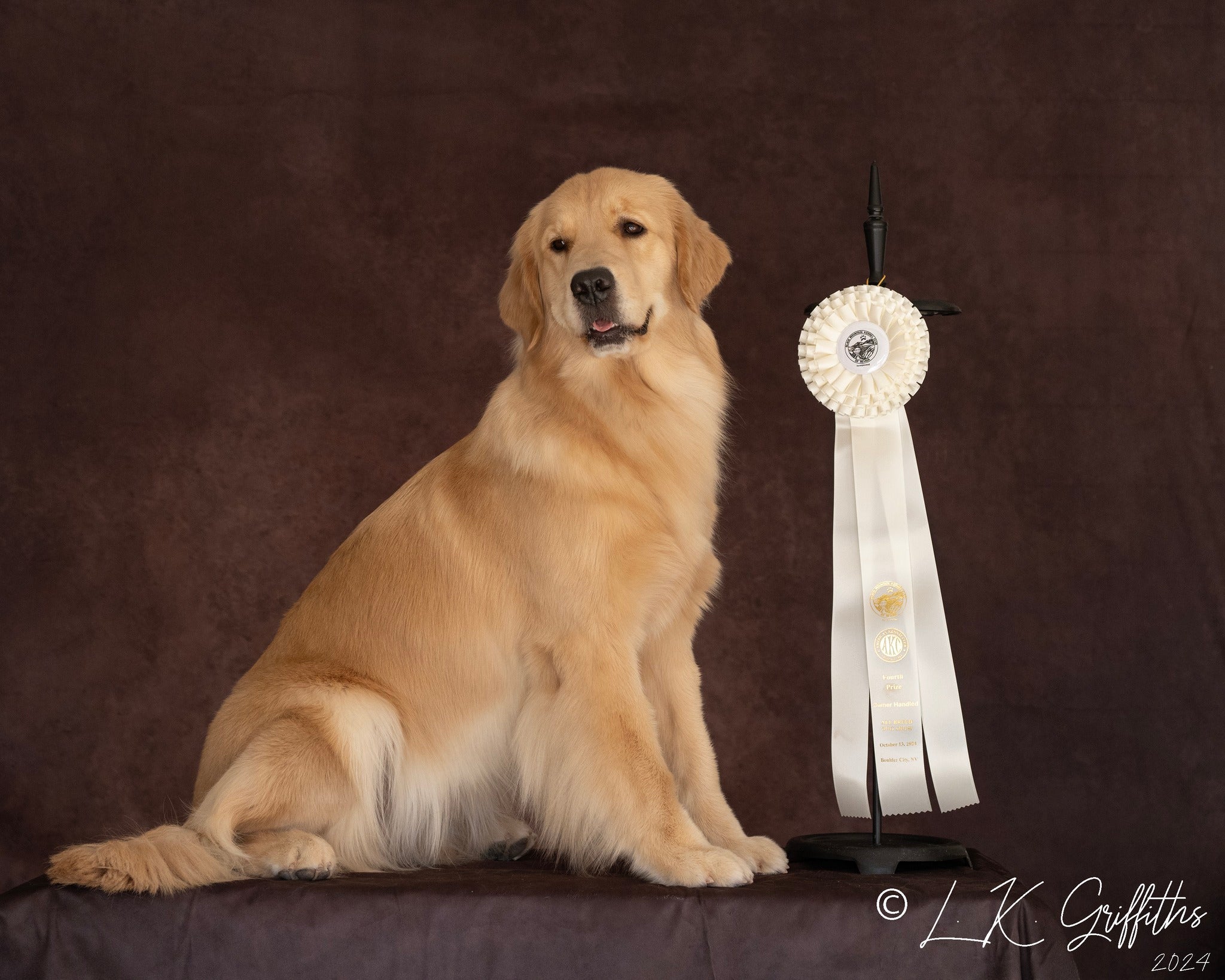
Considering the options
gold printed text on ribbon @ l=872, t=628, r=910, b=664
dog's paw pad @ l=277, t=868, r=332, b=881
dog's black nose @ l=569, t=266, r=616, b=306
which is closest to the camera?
dog's paw pad @ l=277, t=868, r=332, b=881

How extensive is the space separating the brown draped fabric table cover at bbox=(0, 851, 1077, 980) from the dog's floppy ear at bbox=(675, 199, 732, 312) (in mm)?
1411

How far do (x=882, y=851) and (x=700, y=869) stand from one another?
389mm

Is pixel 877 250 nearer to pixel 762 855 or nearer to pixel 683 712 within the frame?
pixel 683 712

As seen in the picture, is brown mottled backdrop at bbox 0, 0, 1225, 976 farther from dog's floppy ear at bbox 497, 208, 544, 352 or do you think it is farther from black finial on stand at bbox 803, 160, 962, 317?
black finial on stand at bbox 803, 160, 962, 317

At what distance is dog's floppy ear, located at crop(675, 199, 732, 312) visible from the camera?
288 cm

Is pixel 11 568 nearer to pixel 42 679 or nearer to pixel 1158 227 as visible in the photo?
pixel 42 679

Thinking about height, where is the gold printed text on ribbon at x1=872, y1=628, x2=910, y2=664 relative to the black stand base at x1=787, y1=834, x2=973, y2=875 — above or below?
above

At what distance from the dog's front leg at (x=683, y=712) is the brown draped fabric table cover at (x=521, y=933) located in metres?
0.55

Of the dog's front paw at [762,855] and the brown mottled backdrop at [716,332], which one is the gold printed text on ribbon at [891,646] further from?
the brown mottled backdrop at [716,332]

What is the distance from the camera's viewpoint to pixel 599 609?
254 centimetres

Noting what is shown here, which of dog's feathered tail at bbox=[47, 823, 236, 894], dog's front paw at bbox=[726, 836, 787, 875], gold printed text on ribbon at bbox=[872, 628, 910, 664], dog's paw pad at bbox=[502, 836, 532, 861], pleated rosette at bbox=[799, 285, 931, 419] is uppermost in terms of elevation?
pleated rosette at bbox=[799, 285, 931, 419]

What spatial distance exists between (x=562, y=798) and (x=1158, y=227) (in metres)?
2.99

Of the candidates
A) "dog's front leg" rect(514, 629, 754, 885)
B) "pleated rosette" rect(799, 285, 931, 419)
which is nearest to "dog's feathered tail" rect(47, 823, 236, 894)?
"dog's front leg" rect(514, 629, 754, 885)

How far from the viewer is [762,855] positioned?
2496 mm
